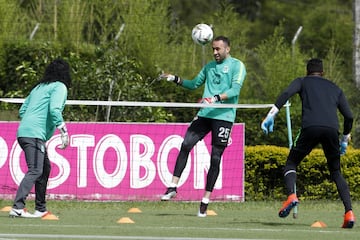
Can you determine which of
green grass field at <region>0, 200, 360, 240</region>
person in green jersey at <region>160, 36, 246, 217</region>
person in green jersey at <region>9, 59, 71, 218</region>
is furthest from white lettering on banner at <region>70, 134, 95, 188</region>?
person in green jersey at <region>9, 59, 71, 218</region>

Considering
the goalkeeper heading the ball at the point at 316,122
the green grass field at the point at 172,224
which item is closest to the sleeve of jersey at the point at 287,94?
the goalkeeper heading the ball at the point at 316,122

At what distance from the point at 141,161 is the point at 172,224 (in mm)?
5512

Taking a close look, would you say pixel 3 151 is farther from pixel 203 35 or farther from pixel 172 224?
pixel 172 224

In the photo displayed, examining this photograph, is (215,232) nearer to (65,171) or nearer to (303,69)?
(65,171)

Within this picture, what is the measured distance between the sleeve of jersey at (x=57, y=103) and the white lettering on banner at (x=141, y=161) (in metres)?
5.10

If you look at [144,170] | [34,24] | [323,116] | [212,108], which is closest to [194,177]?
[144,170]

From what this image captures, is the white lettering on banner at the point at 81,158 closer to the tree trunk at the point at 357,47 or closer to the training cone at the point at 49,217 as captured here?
the training cone at the point at 49,217

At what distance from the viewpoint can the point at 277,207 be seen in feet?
54.3

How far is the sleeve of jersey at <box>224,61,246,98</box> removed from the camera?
13359 mm

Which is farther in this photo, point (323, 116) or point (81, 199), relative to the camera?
point (81, 199)

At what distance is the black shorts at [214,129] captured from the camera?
13.5 meters

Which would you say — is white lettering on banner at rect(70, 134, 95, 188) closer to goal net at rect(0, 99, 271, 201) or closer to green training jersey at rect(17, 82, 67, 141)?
goal net at rect(0, 99, 271, 201)

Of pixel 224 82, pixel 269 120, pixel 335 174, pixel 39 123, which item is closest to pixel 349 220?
pixel 335 174

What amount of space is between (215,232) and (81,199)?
6.45 m
